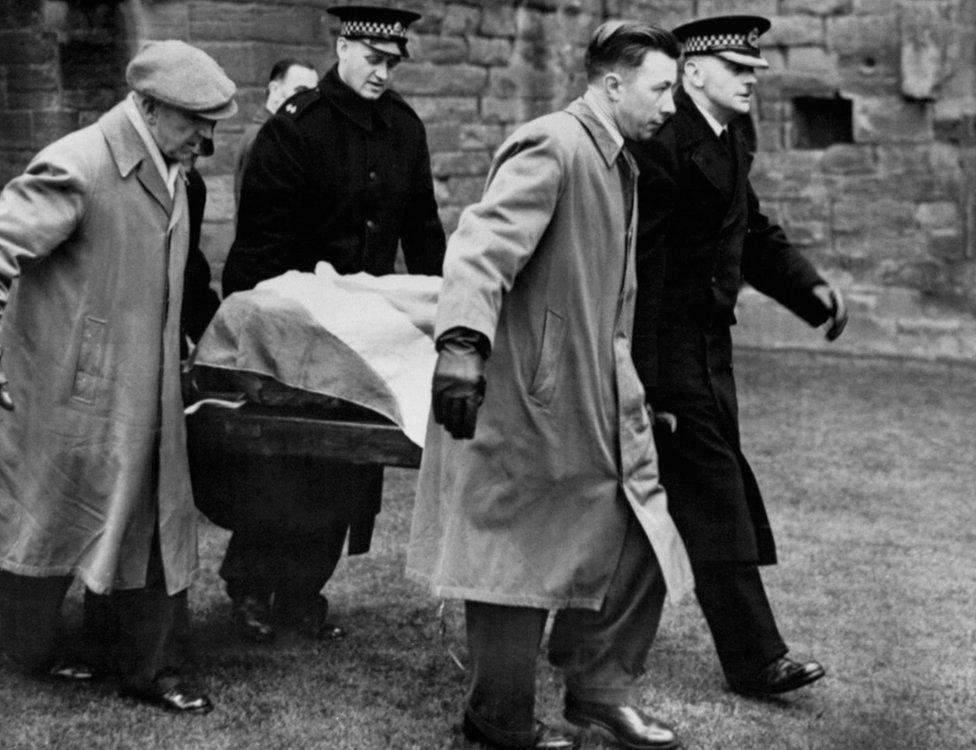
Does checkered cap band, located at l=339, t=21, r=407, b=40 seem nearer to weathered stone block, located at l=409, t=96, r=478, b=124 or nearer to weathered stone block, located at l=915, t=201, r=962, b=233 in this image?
weathered stone block, located at l=409, t=96, r=478, b=124

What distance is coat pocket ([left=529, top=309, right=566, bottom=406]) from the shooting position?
389cm

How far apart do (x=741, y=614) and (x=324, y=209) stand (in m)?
1.64

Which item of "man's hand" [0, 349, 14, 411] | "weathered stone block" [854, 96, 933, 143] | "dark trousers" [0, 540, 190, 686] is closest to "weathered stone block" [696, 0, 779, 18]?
"weathered stone block" [854, 96, 933, 143]

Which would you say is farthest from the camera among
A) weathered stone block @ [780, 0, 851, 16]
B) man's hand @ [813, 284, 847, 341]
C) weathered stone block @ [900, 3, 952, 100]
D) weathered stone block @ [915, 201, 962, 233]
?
weathered stone block @ [780, 0, 851, 16]

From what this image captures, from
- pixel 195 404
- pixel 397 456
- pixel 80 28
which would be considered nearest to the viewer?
pixel 397 456

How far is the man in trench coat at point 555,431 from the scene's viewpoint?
3.89 m

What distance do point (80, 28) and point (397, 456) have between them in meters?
4.10

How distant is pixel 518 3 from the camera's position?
33.7 feet

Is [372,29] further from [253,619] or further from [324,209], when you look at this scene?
[253,619]

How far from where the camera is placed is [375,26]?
16.2 feet

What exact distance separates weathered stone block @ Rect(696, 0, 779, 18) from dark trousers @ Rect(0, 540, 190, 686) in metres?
8.06

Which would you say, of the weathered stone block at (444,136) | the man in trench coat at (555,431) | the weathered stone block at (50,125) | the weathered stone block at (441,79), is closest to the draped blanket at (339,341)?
the man in trench coat at (555,431)

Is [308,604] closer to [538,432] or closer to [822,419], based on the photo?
[538,432]

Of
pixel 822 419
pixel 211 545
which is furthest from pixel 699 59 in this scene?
pixel 822 419
